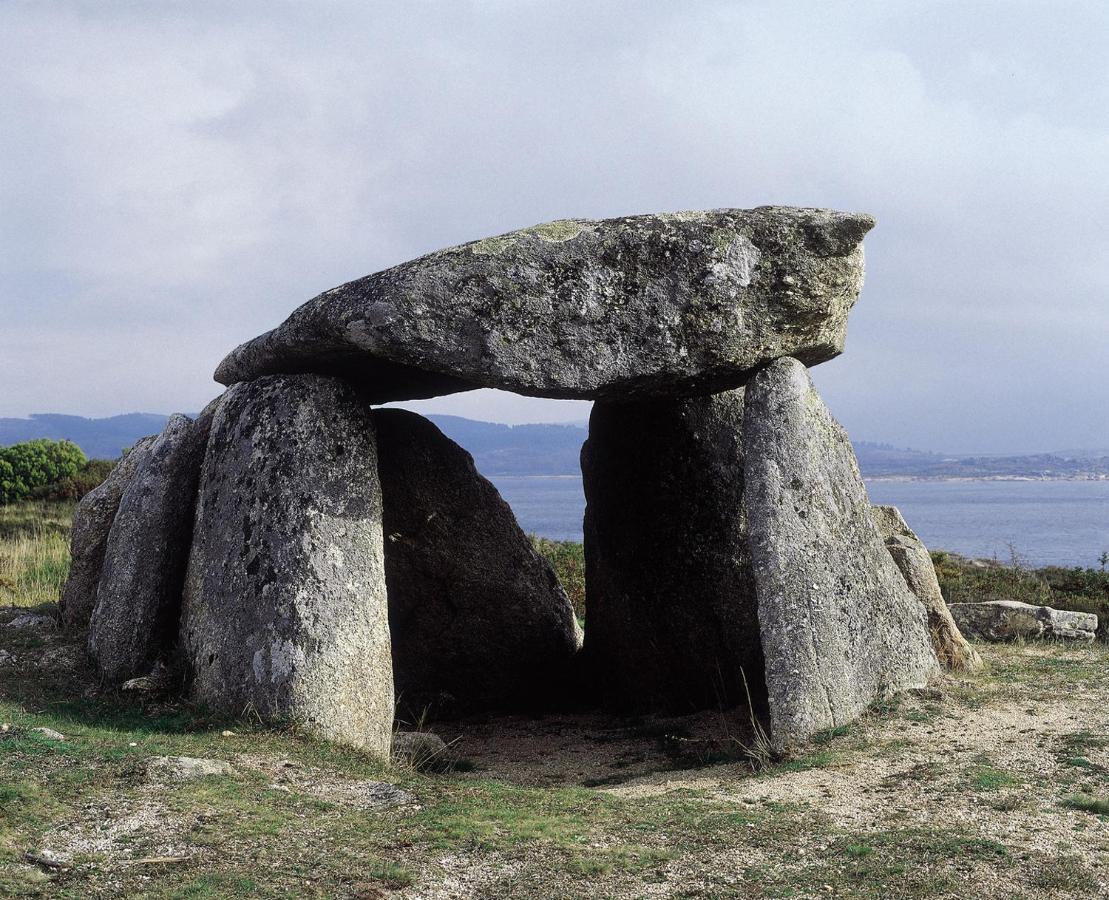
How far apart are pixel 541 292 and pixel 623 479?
325 cm

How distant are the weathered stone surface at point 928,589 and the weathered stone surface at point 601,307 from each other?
2.34m

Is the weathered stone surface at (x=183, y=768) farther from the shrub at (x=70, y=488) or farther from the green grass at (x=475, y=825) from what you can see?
the shrub at (x=70, y=488)

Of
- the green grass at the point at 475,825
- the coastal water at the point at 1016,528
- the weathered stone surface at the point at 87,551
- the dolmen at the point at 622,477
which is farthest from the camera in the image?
the coastal water at the point at 1016,528

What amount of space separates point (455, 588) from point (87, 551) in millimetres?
3921

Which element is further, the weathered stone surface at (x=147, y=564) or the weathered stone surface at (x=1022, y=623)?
the weathered stone surface at (x=1022, y=623)

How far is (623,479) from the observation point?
38.8ft

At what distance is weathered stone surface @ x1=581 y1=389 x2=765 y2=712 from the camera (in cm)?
1109

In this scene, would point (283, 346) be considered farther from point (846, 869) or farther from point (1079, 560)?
point (1079, 560)

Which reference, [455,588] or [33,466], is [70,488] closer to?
[33,466]

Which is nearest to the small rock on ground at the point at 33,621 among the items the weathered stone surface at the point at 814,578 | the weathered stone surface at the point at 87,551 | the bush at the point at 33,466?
the weathered stone surface at the point at 87,551

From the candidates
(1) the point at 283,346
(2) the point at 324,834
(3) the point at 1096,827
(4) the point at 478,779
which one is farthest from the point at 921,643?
(1) the point at 283,346

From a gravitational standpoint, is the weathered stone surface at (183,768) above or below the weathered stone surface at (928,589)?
below

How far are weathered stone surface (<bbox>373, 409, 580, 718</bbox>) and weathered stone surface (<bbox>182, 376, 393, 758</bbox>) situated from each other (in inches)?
76.2

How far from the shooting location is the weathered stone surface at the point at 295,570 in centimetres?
846
